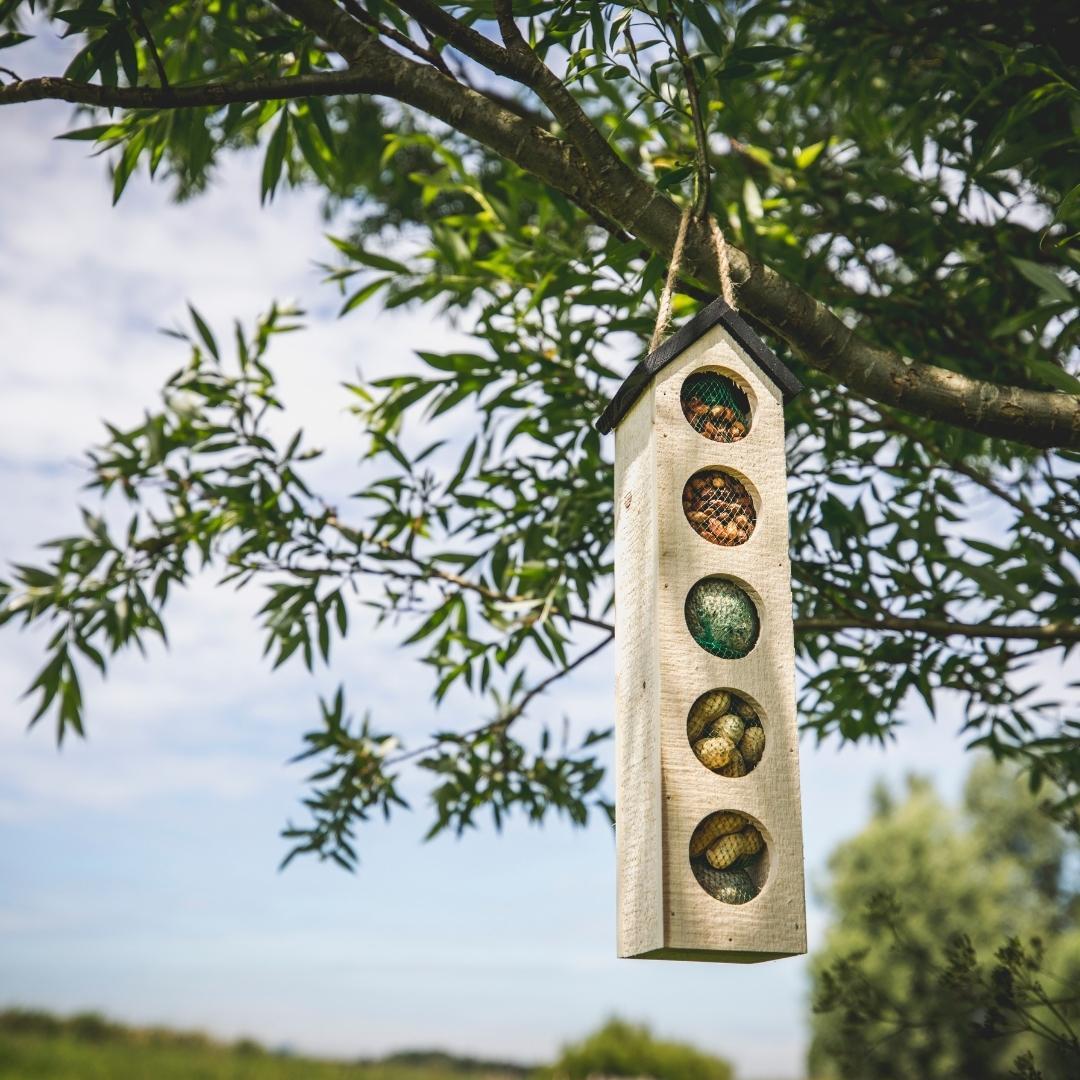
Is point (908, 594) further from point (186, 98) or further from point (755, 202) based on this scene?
point (186, 98)

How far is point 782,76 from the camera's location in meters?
3.52

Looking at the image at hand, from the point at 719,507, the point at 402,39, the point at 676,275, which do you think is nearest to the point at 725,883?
the point at 719,507

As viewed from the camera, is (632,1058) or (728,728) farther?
(632,1058)

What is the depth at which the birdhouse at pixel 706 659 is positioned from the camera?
135cm

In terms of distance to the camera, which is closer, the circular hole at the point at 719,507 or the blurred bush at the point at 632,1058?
the circular hole at the point at 719,507

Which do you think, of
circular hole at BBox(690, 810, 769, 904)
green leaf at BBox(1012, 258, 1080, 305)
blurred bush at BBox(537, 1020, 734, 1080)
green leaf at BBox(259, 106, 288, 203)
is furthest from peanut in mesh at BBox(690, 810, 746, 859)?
blurred bush at BBox(537, 1020, 734, 1080)

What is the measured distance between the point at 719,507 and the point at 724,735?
320mm

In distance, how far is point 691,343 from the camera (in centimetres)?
159

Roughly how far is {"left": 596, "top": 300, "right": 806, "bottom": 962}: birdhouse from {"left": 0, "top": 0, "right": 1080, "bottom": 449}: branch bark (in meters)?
0.25

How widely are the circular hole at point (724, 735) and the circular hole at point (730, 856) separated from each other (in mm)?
61

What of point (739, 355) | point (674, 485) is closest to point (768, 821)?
point (674, 485)

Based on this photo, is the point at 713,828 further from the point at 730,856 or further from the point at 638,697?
the point at 638,697

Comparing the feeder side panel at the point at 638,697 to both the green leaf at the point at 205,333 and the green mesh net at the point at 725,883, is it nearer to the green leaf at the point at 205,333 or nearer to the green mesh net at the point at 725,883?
the green mesh net at the point at 725,883

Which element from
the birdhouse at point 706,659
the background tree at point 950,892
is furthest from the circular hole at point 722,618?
the background tree at point 950,892
